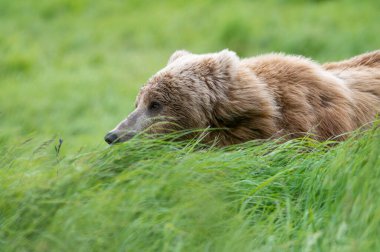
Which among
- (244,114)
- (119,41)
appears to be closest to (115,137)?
(244,114)

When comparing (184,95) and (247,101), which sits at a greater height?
(184,95)

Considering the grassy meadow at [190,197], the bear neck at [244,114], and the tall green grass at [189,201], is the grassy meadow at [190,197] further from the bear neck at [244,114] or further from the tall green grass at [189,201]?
the bear neck at [244,114]

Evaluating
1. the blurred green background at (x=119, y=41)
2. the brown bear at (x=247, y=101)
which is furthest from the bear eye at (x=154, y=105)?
the blurred green background at (x=119, y=41)

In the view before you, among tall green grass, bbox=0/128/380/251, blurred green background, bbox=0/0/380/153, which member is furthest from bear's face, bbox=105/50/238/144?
blurred green background, bbox=0/0/380/153

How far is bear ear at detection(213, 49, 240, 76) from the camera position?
5086 mm

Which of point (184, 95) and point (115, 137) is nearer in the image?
point (115, 137)

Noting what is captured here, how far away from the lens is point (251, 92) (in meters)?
5.01

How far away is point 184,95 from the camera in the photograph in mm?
5016

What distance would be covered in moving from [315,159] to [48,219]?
5.01ft

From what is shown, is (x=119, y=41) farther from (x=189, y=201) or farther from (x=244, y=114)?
(x=189, y=201)

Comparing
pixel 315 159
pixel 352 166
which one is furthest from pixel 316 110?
pixel 352 166

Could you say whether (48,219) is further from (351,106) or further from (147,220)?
(351,106)

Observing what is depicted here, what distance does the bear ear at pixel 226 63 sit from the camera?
5.09 metres

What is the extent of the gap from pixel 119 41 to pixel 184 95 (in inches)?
381
